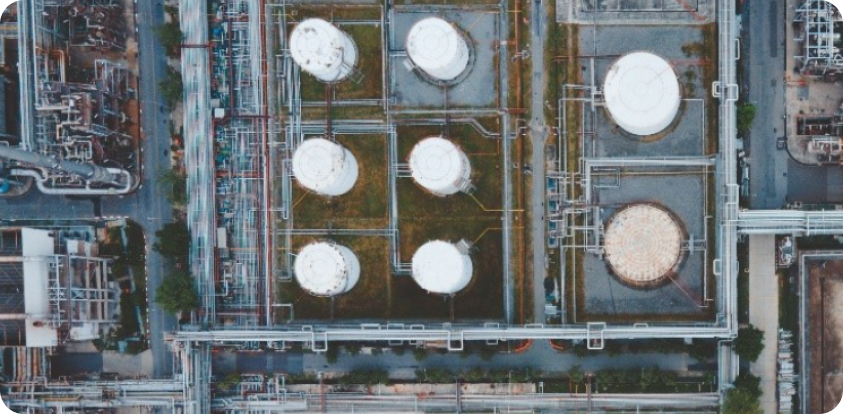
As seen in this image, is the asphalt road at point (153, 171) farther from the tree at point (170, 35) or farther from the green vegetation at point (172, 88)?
the tree at point (170, 35)

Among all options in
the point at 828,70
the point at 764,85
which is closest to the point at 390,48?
the point at 764,85

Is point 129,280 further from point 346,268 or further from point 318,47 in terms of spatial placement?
point 318,47

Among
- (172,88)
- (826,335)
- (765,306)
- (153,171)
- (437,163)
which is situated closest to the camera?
(437,163)

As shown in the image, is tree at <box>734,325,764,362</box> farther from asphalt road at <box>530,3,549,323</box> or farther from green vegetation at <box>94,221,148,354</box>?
green vegetation at <box>94,221,148,354</box>

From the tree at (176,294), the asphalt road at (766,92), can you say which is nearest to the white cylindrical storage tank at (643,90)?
the asphalt road at (766,92)

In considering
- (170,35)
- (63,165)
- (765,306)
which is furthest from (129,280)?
(765,306)

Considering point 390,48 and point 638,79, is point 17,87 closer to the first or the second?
point 390,48
